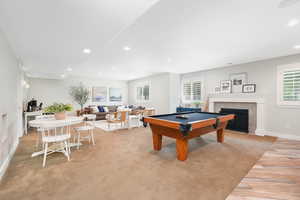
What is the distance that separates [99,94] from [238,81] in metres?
7.51

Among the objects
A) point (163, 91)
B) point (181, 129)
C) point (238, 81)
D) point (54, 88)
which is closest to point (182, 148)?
point (181, 129)

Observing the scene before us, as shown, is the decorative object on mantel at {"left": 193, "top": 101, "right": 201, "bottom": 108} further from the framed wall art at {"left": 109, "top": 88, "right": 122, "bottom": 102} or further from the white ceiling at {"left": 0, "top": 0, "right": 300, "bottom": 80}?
the framed wall art at {"left": 109, "top": 88, "right": 122, "bottom": 102}

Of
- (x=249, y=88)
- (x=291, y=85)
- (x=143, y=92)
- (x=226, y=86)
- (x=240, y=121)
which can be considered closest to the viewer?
(x=291, y=85)

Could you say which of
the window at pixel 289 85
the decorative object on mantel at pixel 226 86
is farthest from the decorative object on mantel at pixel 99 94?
the window at pixel 289 85

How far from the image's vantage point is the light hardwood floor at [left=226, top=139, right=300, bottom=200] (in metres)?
1.71

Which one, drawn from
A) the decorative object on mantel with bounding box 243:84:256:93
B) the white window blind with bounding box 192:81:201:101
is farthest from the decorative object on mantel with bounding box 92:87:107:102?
the decorative object on mantel with bounding box 243:84:256:93

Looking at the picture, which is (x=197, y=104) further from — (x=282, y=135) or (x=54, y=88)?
(x=54, y=88)

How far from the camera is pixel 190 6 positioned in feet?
6.30

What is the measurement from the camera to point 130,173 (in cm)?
222

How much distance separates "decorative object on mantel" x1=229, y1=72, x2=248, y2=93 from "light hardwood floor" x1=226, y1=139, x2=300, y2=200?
8.50 feet

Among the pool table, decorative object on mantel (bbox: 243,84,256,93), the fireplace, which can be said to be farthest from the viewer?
the fireplace

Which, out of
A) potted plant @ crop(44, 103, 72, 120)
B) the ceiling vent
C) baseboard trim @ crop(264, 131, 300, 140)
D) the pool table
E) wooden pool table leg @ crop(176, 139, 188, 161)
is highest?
the ceiling vent

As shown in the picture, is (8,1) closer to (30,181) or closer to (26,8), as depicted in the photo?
(26,8)

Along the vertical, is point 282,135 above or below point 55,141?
below
